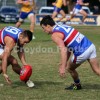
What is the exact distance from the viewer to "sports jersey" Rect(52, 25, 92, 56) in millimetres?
9242

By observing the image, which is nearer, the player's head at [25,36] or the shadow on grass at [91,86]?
the player's head at [25,36]

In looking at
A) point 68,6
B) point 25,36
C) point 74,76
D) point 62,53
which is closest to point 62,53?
point 62,53

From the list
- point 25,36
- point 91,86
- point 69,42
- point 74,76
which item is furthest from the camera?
point 91,86

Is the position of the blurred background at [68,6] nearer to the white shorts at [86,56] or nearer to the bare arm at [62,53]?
the white shorts at [86,56]

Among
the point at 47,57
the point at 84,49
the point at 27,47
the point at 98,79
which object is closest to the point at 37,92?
the point at 84,49

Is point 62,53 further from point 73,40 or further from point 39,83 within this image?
point 39,83

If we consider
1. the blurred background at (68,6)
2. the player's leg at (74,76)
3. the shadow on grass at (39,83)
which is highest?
the player's leg at (74,76)

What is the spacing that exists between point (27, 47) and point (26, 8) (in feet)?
8.36

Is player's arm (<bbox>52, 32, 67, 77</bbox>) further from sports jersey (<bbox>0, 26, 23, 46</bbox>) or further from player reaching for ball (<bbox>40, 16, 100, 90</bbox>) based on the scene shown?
sports jersey (<bbox>0, 26, 23, 46</bbox>)

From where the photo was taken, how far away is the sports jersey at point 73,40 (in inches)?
364

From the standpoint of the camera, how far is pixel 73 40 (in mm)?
9305

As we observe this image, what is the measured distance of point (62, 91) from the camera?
9.73 m

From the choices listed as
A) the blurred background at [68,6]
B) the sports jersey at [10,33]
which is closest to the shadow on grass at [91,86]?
the sports jersey at [10,33]

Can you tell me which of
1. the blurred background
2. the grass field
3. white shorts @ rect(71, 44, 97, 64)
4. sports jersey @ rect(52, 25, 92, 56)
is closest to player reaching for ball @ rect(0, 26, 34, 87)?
the grass field
